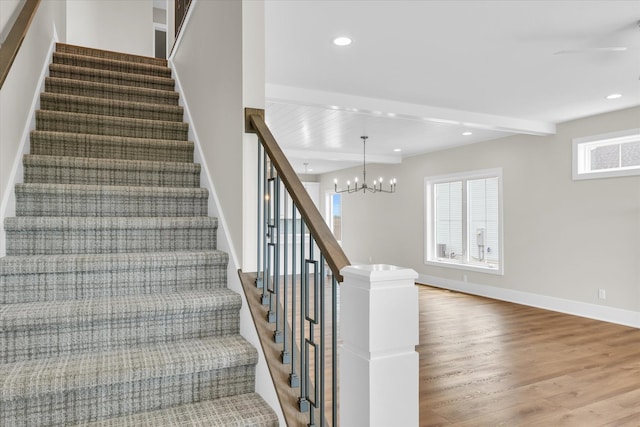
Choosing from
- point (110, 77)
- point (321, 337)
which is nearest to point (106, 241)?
point (321, 337)

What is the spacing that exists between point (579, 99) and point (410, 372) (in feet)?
16.0

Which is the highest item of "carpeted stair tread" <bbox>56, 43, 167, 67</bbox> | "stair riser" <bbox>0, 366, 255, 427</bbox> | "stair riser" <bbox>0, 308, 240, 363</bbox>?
"carpeted stair tread" <bbox>56, 43, 167, 67</bbox>

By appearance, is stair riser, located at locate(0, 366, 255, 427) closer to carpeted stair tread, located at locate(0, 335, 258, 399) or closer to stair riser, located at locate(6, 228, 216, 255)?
carpeted stair tread, located at locate(0, 335, 258, 399)

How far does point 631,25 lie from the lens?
119 inches

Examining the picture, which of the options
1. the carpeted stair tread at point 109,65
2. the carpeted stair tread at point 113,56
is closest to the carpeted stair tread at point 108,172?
the carpeted stair tread at point 109,65

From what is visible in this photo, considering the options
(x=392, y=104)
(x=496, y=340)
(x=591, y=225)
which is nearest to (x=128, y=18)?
(x=392, y=104)

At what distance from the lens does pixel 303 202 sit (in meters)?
1.48

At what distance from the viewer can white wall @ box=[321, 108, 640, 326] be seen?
17.2 feet

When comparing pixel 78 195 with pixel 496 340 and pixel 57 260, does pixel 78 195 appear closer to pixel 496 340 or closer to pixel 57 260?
pixel 57 260

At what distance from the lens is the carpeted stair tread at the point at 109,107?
2.94m

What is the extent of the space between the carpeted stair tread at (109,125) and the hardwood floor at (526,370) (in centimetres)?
259

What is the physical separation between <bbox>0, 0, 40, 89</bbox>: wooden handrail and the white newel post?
4.86 feet

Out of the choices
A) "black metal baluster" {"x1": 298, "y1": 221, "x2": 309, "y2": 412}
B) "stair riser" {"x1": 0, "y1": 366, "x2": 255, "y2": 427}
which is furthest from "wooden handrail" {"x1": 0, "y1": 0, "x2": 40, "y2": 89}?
"black metal baluster" {"x1": 298, "y1": 221, "x2": 309, "y2": 412}

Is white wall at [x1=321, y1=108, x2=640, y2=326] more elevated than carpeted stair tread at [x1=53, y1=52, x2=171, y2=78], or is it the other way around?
carpeted stair tread at [x1=53, y1=52, x2=171, y2=78]
